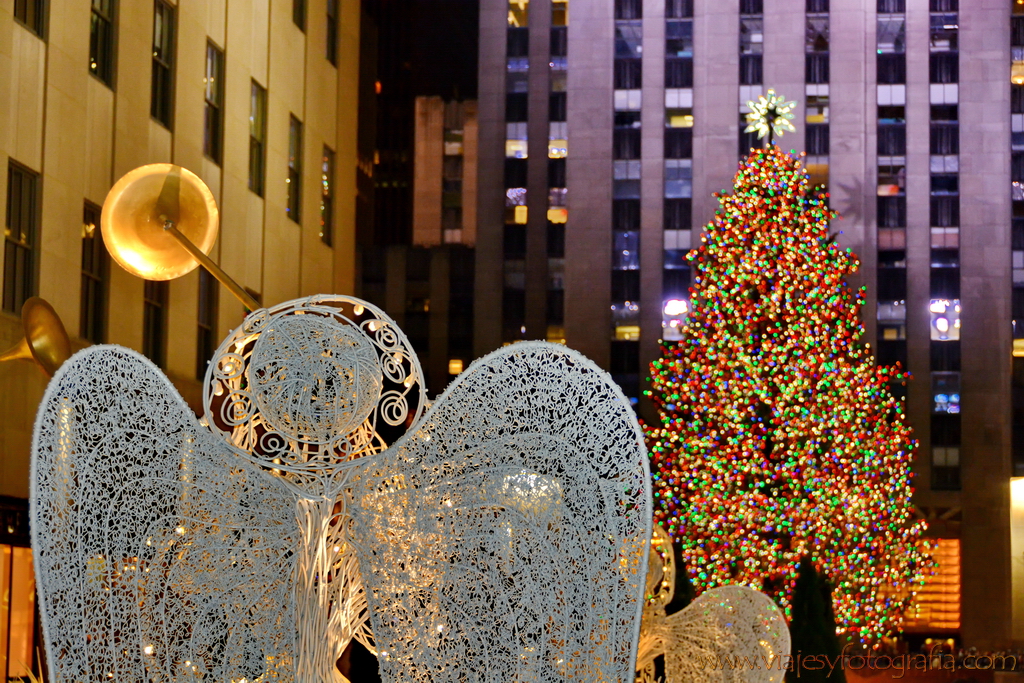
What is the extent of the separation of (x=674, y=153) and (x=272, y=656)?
33.7 m

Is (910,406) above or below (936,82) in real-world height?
below

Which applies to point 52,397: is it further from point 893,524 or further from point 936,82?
point 936,82

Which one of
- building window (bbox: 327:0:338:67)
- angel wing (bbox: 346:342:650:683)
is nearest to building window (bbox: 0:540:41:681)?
angel wing (bbox: 346:342:650:683)

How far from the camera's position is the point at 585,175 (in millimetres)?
38781

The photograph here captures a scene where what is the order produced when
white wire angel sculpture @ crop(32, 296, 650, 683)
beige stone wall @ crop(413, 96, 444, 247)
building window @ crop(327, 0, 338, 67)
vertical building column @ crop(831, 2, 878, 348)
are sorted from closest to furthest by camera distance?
white wire angel sculpture @ crop(32, 296, 650, 683)
building window @ crop(327, 0, 338, 67)
vertical building column @ crop(831, 2, 878, 348)
beige stone wall @ crop(413, 96, 444, 247)

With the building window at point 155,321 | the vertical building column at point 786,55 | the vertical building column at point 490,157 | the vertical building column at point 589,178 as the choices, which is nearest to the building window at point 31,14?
the building window at point 155,321

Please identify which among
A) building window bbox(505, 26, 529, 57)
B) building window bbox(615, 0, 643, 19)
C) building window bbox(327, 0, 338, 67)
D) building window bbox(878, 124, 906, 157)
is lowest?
building window bbox(878, 124, 906, 157)

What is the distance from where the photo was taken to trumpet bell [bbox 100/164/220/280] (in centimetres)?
980

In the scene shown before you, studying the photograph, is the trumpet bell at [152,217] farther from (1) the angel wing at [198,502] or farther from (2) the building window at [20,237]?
(1) the angel wing at [198,502]

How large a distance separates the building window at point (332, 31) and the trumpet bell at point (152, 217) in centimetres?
1109

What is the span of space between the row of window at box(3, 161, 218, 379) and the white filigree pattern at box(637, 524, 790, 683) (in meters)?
6.01

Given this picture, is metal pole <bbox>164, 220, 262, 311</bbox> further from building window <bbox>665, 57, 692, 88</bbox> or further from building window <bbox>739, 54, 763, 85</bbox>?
building window <bbox>739, 54, 763, 85</bbox>

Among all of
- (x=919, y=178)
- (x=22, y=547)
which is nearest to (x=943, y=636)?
(x=919, y=178)

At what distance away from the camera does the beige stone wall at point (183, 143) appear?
38.1 ft
